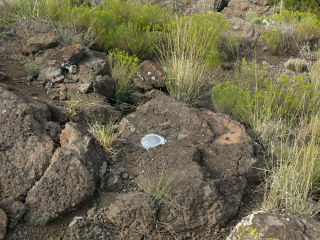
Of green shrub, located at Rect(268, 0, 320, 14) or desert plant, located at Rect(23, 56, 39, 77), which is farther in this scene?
green shrub, located at Rect(268, 0, 320, 14)

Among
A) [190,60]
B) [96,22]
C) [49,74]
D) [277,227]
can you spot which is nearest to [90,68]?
[49,74]

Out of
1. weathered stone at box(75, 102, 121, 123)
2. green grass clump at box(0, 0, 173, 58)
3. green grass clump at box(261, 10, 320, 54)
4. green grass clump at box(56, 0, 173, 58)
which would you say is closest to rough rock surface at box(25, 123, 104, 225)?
weathered stone at box(75, 102, 121, 123)

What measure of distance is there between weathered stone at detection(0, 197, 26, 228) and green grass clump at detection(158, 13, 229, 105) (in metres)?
2.53

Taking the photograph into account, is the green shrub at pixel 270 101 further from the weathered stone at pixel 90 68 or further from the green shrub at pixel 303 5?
the green shrub at pixel 303 5

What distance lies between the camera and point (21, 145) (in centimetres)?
355

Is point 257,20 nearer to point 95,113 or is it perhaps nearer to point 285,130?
point 285,130

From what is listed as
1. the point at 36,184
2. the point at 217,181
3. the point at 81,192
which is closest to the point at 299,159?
the point at 217,181

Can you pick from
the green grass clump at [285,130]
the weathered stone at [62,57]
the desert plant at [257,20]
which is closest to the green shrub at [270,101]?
the green grass clump at [285,130]

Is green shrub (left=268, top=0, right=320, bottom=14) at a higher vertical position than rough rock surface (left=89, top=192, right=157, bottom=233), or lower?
lower

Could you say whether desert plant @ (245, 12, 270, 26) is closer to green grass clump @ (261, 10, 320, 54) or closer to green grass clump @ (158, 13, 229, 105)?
green grass clump @ (261, 10, 320, 54)

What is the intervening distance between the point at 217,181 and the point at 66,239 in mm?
1316

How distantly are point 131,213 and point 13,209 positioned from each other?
0.88 metres

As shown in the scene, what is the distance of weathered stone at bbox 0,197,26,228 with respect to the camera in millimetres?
3131

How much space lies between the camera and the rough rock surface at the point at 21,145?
132 inches
